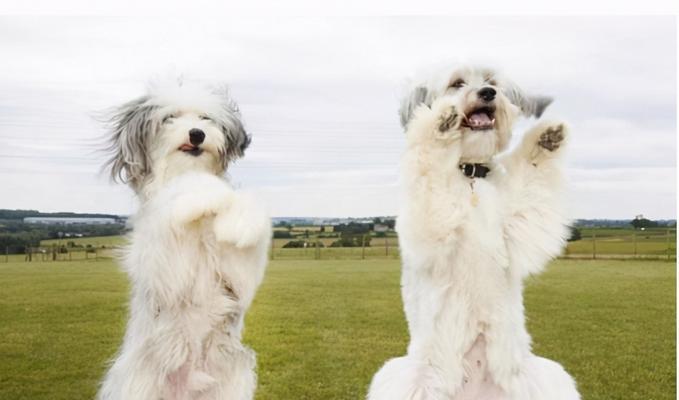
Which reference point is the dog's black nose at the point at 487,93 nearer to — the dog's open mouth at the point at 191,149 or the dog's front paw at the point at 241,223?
the dog's front paw at the point at 241,223

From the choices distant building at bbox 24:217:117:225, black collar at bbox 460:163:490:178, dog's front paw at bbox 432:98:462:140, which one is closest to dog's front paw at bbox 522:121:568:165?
black collar at bbox 460:163:490:178

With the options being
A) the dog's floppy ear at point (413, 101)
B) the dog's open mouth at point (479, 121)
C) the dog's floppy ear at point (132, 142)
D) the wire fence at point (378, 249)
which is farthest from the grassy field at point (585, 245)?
the dog's open mouth at point (479, 121)

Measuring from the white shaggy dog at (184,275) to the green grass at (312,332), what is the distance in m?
0.42

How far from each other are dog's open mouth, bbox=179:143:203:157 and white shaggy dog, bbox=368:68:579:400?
0.61m

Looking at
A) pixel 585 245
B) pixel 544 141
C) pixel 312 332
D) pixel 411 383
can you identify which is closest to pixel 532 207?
pixel 544 141

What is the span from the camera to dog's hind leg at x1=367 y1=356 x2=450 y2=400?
214 cm

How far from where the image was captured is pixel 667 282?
3953 mm

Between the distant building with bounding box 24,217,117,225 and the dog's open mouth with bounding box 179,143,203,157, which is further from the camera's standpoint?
the distant building with bounding box 24,217,117,225

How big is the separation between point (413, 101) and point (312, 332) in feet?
5.07

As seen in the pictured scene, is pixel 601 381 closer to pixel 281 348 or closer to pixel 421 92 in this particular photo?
pixel 281 348

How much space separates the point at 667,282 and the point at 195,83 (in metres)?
2.80

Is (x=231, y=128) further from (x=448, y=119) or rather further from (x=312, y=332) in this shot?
(x=312, y=332)

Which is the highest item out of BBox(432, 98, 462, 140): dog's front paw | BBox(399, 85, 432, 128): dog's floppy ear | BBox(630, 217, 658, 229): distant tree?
BBox(399, 85, 432, 128): dog's floppy ear

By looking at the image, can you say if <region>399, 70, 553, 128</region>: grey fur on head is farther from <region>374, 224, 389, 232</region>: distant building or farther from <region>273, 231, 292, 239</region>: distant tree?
<region>374, 224, 389, 232</region>: distant building
